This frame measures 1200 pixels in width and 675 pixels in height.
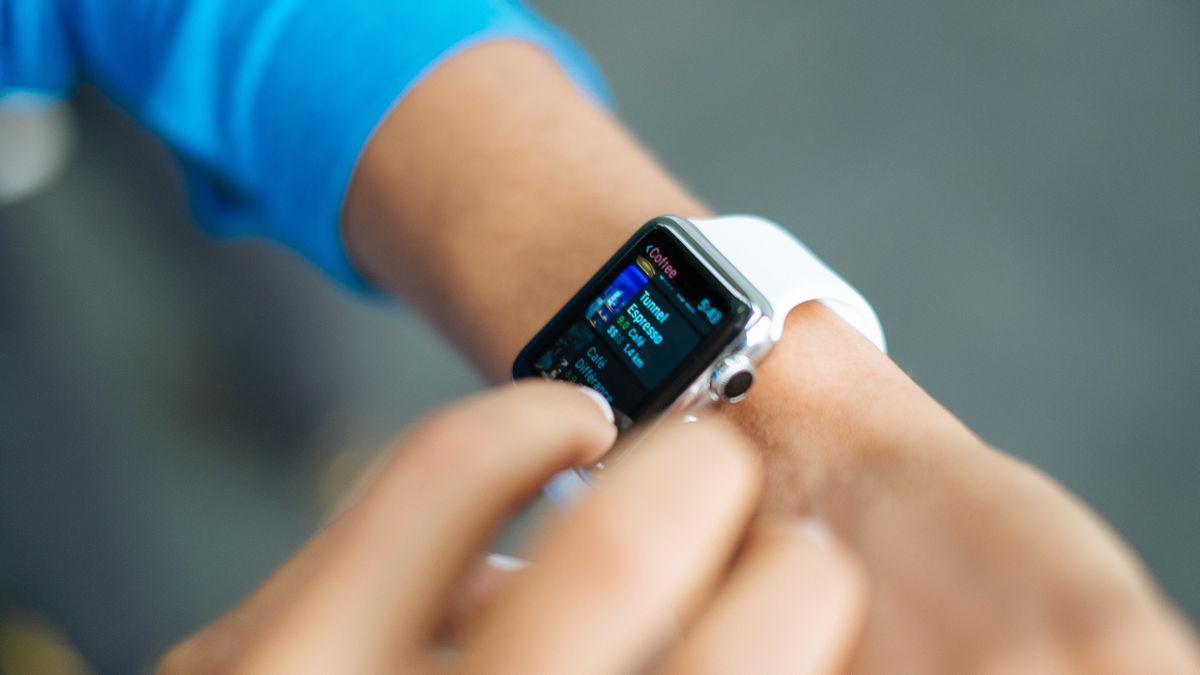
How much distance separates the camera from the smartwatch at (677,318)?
512mm

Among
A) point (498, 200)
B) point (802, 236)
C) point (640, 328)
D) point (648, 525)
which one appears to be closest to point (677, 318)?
point (640, 328)

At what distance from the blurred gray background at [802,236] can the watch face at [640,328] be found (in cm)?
61

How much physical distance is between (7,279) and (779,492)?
40.5 inches

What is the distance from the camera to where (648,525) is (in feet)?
0.85

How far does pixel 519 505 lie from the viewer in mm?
320

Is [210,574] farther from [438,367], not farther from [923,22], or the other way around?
[923,22]

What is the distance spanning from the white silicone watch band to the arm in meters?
0.02

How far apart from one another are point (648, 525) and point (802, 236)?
39.1 inches

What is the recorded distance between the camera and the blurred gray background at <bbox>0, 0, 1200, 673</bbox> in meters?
1.06

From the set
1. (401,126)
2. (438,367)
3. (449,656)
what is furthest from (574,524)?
(438,367)

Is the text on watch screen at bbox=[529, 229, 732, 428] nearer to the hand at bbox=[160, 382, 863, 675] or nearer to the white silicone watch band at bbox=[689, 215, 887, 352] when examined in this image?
the white silicone watch band at bbox=[689, 215, 887, 352]

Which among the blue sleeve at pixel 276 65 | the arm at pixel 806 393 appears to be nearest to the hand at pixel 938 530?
the arm at pixel 806 393

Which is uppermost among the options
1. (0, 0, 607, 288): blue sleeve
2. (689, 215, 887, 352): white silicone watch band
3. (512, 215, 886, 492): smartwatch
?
(689, 215, 887, 352): white silicone watch band

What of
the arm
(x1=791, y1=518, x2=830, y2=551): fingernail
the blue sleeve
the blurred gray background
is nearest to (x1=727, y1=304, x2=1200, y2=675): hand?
the arm
